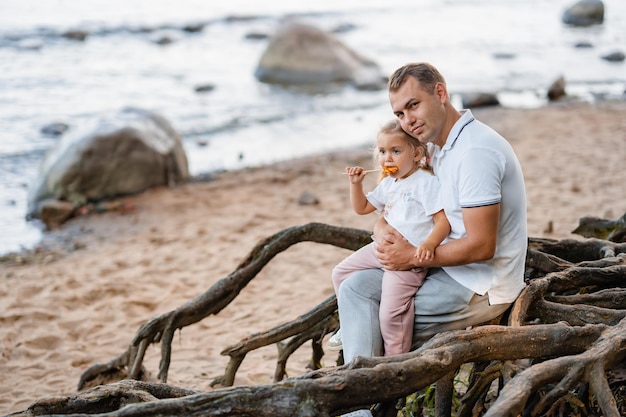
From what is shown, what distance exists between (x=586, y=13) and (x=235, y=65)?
12.8m

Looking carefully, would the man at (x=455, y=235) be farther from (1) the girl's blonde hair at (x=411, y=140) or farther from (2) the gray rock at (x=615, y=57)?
(2) the gray rock at (x=615, y=57)

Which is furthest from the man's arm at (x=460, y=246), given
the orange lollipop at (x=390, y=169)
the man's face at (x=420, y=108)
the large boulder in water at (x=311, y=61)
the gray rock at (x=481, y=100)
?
the large boulder in water at (x=311, y=61)

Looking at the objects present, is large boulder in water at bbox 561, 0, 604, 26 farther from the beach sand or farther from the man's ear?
the man's ear

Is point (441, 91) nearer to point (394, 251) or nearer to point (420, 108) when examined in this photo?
point (420, 108)

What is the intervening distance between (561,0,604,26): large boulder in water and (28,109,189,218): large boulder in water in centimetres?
1989

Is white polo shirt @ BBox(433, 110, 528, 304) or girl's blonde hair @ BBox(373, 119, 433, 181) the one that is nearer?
white polo shirt @ BBox(433, 110, 528, 304)

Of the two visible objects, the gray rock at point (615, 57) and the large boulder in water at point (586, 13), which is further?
the large boulder in water at point (586, 13)

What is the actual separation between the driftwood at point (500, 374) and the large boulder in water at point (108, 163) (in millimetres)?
6889

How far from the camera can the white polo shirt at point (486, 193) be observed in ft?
10.7

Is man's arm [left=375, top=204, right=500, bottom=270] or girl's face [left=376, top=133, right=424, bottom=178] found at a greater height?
girl's face [left=376, top=133, right=424, bottom=178]

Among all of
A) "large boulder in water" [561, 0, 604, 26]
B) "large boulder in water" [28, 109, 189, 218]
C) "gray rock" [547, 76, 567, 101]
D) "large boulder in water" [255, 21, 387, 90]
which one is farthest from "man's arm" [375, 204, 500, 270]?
"large boulder in water" [561, 0, 604, 26]

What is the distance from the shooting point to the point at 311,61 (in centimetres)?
1923

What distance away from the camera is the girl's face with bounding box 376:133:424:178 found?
361 cm

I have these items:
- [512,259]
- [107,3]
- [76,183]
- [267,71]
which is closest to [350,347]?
[512,259]
